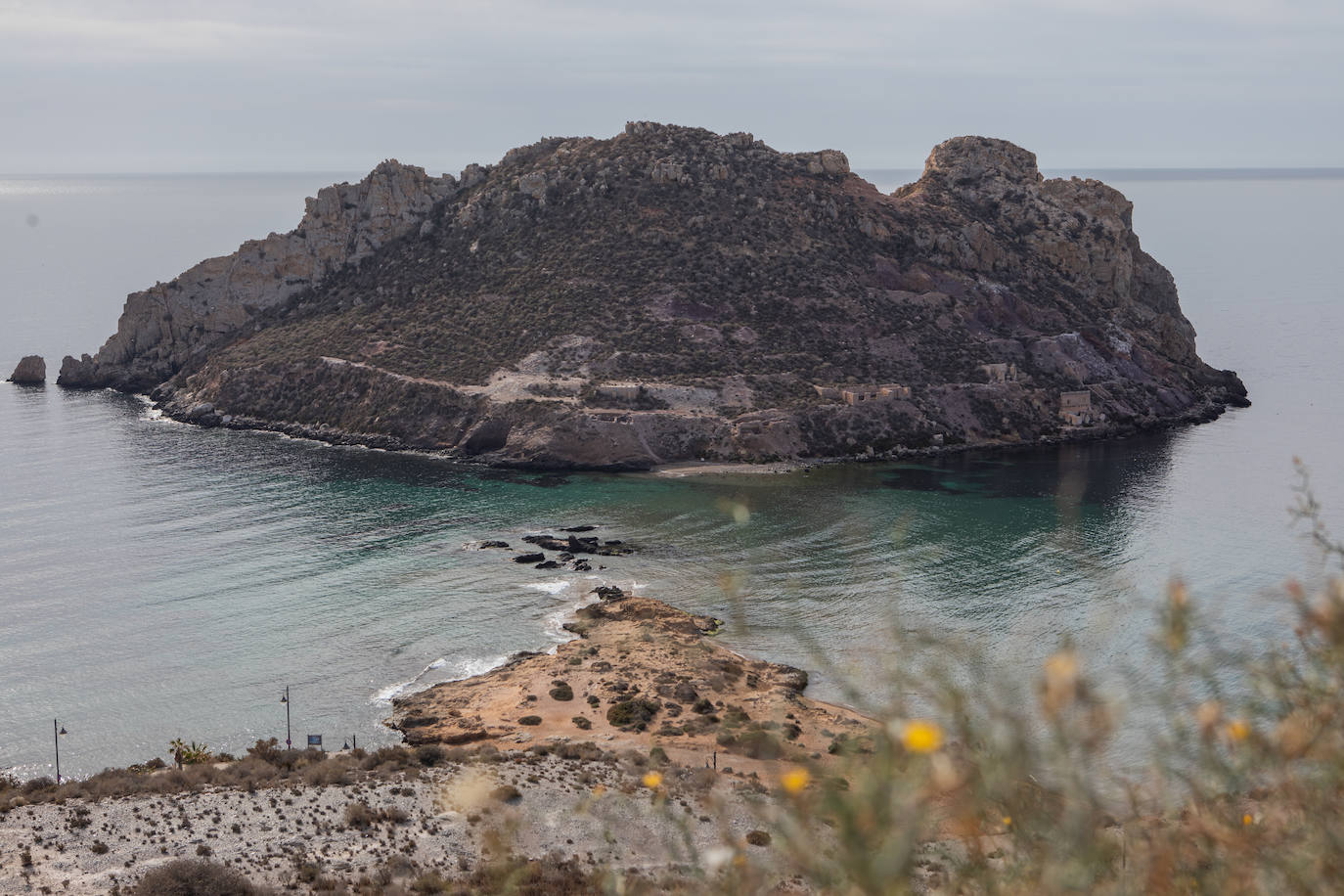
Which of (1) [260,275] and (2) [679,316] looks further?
(1) [260,275]

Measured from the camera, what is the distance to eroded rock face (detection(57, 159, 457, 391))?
131750 millimetres

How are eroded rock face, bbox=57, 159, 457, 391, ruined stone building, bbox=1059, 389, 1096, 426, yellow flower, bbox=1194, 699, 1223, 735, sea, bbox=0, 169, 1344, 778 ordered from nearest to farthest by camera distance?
yellow flower, bbox=1194, 699, 1223, 735 → sea, bbox=0, 169, 1344, 778 → ruined stone building, bbox=1059, 389, 1096, 426 → eroded rock face, bbox=57, 159, 457, 391

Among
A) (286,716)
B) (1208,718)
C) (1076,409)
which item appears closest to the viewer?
(1208,718)

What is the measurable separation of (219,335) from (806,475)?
74.7m

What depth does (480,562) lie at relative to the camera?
70.6 m

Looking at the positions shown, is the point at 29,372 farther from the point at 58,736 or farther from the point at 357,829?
the point at 357,829

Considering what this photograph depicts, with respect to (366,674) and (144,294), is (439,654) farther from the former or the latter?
(144,294)

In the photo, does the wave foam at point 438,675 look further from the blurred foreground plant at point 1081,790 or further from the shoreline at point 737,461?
the blurred foreground plant at point 1081,790

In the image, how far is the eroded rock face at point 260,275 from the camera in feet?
432

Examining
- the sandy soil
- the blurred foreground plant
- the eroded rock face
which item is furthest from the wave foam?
the eroded rock face

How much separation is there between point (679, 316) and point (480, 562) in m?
48.7

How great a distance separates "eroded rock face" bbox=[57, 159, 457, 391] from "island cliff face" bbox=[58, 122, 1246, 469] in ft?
1.01

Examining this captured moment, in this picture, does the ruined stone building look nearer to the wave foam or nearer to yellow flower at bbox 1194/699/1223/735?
the wave foam

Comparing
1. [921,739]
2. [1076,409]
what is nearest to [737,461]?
[1076,409]
